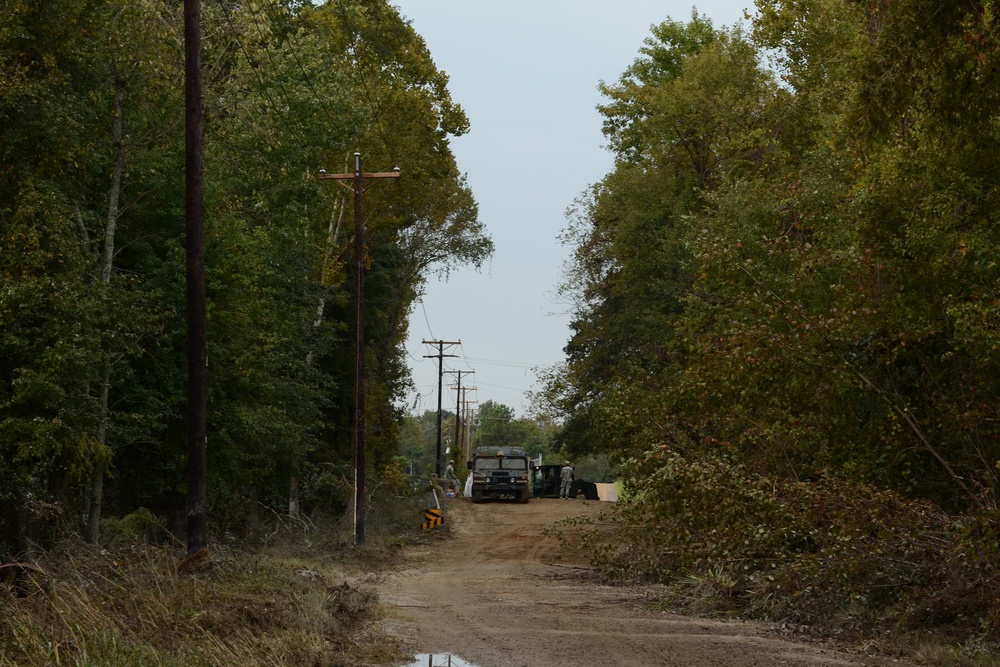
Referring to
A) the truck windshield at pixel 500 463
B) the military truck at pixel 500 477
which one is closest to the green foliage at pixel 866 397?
the military truck at pixel 500 477

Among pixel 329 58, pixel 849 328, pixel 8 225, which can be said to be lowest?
pixel 849 328

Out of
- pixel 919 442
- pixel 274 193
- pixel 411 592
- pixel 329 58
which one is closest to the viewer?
pixel 919 442

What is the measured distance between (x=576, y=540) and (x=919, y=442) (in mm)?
15962

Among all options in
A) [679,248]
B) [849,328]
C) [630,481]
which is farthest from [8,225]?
[679,248]

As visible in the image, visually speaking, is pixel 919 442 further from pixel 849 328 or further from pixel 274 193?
pixel 274 193

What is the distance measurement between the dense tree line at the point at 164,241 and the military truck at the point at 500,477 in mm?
9728

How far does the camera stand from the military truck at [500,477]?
154 ft

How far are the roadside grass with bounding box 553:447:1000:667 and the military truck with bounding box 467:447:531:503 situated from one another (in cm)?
3000

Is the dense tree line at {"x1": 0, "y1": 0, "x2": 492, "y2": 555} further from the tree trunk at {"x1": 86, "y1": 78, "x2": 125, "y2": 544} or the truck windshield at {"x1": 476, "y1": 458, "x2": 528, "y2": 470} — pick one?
the truck windshield at {"x1": 476, "y1": 458, "x2": 528, "y2": 470}

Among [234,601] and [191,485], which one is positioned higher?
[191,485]

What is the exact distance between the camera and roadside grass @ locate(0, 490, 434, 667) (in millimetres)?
8820

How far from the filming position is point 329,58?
103ft

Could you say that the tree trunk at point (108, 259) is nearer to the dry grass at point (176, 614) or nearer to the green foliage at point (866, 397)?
the dry grass at point (176, 614)

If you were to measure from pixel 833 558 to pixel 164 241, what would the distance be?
14.9 m
